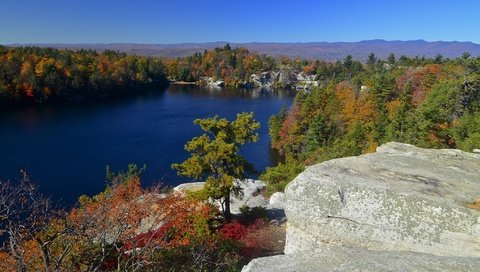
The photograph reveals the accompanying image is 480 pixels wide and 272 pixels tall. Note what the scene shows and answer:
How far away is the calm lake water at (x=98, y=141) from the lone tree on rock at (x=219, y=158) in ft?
24.1

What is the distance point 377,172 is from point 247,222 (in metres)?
14.3

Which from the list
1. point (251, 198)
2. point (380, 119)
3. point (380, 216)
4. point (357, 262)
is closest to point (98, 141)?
point (251, 198)

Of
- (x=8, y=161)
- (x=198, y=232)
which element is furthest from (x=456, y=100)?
(x=8, y=161)

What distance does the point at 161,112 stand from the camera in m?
76.0

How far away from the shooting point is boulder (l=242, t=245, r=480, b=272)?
6238mm

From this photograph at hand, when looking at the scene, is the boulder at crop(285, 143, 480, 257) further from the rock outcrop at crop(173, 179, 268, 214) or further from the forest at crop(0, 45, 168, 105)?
the forest at crop(0, 45, 168, 105)

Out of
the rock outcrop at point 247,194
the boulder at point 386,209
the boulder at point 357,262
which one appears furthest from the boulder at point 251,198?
the boulder at point 357,262

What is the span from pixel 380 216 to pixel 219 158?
13035mm

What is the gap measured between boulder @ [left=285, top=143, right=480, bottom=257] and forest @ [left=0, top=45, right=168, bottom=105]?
7689cm

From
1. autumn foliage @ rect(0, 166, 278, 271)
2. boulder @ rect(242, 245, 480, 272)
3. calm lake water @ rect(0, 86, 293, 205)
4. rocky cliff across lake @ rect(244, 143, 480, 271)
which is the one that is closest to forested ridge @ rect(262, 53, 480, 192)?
calm lake water @ rect(0, 86, 293, 205)

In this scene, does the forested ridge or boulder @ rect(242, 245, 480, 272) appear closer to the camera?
boulder @ rect(242, 245, 480, 272)

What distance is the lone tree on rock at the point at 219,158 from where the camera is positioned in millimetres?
20719

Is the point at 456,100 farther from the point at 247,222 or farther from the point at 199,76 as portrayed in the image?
the point at 199,76

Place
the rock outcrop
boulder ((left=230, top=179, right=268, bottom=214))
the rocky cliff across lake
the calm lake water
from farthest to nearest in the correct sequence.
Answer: the calm lake water → the rock outcrop → boulder ((left=230, top=179, right=268, bottom=214)) → the rocky cliff across lake
